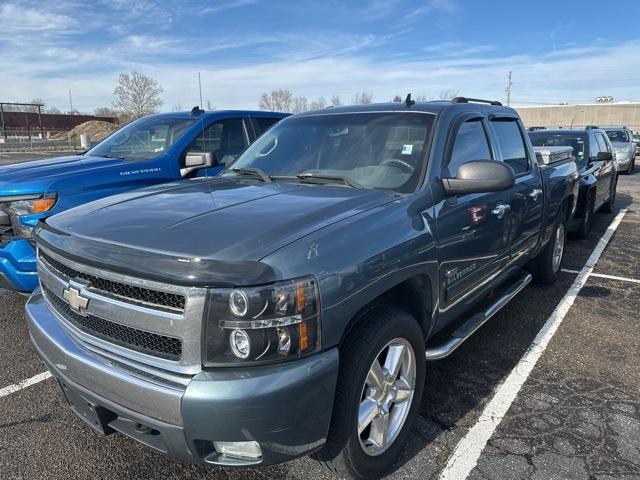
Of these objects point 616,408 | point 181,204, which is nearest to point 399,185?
point 181,204

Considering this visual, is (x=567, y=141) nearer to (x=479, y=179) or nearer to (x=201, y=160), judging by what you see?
(x=201, y=160)

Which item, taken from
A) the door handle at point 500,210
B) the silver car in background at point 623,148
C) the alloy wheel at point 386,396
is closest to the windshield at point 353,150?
the door handle at point 500,210

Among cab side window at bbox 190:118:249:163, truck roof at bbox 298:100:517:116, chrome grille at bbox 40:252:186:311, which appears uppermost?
truck roof at bbox 298:100:517:116

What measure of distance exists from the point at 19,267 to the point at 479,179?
135 inches

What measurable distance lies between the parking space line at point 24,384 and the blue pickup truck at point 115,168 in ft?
2.38

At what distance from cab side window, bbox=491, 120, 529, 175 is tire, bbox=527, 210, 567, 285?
3.68ft

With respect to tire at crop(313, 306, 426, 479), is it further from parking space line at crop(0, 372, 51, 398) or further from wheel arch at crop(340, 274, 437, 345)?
parking space line at crop(0, 372, 51, 398)

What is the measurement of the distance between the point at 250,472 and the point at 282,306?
3.78 feet

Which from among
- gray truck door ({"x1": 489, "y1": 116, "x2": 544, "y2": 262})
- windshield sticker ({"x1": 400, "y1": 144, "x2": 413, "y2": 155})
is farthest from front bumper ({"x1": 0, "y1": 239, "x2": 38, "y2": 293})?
gray truck door ({"x1": 489, "y1": 116, "x2": 544, "y2": 262})

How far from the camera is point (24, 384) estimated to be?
3363 mm

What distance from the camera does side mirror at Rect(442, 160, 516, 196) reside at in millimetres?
2828

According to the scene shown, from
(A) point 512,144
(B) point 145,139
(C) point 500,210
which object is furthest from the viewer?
(B) point 145,139

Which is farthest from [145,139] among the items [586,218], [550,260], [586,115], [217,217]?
[586,115]

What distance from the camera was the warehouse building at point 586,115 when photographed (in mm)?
58094
